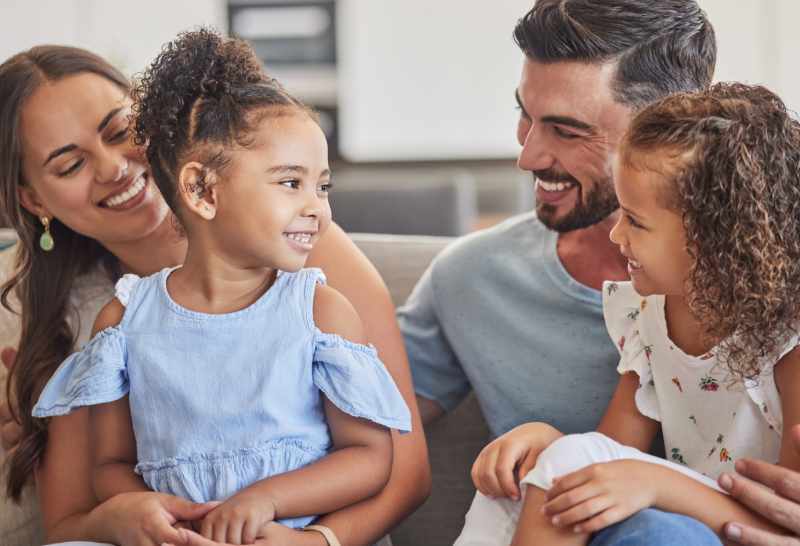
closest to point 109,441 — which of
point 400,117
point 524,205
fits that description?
point 524,205

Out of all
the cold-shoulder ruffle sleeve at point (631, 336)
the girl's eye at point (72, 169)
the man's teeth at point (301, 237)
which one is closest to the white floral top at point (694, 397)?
→ the cold-shoulder ruffle sleeve at point (631, 336)

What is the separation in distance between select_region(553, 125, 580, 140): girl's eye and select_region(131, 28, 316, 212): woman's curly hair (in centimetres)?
46

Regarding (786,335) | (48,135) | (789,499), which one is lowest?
(789,499)

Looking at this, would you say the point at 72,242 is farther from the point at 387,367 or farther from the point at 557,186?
the point at 557,186

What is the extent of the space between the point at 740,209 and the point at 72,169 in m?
1.08

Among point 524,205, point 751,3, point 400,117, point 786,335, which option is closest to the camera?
point 786,335

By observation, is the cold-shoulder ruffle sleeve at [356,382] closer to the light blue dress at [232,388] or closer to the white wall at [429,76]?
the light blue dress at [232,388]

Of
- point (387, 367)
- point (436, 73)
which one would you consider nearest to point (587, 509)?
point (387, 367)

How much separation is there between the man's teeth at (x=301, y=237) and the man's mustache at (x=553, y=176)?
0.50 metres

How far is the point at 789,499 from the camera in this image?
1.33 m

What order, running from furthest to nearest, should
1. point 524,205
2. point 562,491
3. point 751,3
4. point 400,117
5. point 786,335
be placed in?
point 400,117 → point 751,3 → point 524,205 → point 786,335 → point 562,491

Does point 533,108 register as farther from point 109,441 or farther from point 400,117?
point 400,117

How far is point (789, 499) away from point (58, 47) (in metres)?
1.37

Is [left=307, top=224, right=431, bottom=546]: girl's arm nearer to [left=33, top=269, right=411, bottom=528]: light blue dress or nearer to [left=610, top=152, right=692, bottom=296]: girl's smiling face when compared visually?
[left=33, top=269, right=411, bottom=528]: light blue dress
